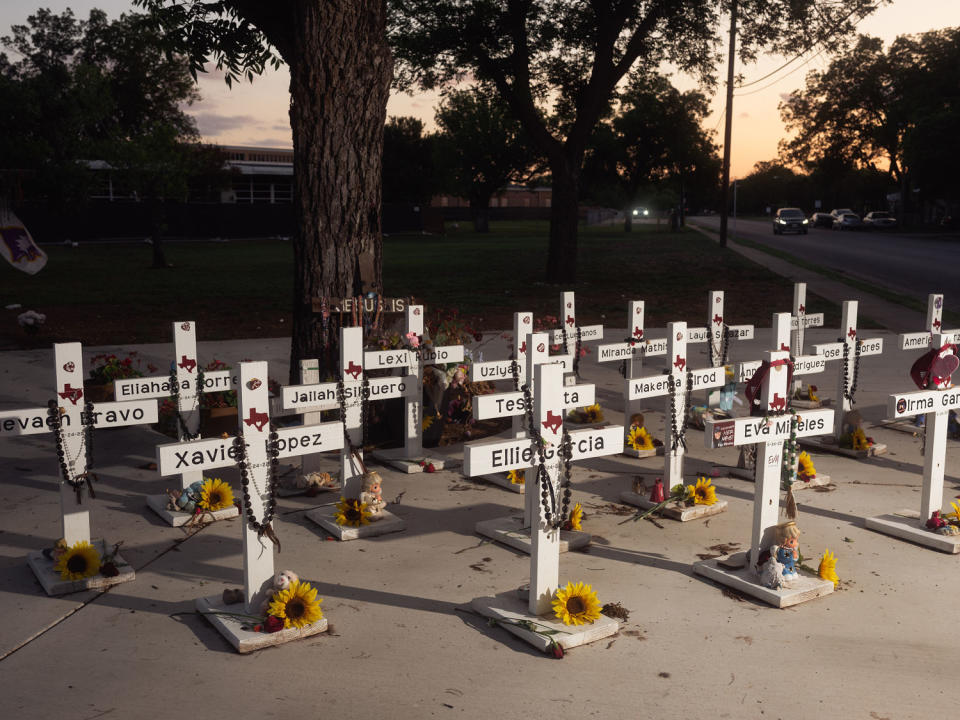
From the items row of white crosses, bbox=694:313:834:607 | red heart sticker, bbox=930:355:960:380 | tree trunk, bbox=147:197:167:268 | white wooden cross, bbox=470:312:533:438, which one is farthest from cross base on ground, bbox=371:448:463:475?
tree trunk, bbox=147:197:167:268

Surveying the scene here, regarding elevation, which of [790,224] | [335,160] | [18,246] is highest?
[335,160]

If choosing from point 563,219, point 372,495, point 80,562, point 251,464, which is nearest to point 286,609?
point 251,464

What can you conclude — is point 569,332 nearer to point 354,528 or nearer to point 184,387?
point 354,528

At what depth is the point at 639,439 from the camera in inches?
326

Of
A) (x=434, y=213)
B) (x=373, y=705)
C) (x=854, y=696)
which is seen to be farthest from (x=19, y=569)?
(x=434, y=213)

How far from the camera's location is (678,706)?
387cm

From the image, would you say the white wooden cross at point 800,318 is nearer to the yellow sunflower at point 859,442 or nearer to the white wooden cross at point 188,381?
the yellow sunflower at point 859,442

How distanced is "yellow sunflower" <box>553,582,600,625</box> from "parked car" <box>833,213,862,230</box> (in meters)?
66.0

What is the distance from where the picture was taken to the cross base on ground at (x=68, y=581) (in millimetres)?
5043

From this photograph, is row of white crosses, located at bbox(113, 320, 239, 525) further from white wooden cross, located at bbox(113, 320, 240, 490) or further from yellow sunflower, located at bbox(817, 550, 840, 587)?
yellow sunflower, located at bbox(817, 550, 840, 587)

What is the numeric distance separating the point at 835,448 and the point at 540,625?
15.8ft

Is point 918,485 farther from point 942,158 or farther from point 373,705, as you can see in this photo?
point 942,158

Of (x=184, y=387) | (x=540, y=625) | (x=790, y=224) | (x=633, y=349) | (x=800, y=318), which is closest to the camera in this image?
(x=540, y=625)

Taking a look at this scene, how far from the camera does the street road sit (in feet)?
81.6
